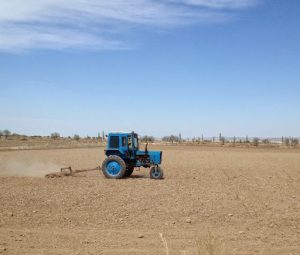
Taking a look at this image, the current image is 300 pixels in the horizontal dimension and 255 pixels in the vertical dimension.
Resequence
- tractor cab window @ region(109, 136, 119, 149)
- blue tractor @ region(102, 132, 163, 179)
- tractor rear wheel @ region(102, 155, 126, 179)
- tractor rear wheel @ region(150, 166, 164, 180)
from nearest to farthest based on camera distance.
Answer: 1. tractor rear wheel @ region(150, 166, 164, 180)
2. tractor rear wheel @ region(102, 155, 126, 179)
3. blue tractor @ region(102, 132, 163, 179)
4. tractor cab window @ region(109, 136, 119, 149)

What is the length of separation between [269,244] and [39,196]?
358 inches

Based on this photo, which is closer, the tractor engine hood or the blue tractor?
the blue tractor

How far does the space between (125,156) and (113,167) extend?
2.77 feet

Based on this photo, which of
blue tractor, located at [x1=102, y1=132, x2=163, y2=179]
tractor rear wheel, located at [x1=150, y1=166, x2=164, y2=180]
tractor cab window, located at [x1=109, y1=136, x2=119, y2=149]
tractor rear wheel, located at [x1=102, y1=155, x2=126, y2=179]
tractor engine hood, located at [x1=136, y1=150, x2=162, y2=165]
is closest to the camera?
tractor rear wheel, located at [x1=150, y1=166, x2=164, y2=180]

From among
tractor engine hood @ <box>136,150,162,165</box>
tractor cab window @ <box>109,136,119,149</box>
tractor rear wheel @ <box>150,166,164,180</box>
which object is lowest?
tractor rear wheel @ <box>150,166,164,180</box>

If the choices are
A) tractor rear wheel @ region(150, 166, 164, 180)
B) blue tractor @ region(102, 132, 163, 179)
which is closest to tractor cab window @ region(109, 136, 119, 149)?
blue tractor @ region(102, 132, 163, 179)

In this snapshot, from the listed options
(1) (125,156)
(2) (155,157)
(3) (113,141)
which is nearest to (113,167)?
(1) (125,156)

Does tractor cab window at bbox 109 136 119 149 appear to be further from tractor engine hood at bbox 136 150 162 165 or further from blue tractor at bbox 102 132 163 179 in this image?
tractor engine hood at bbox 136 150 162 165

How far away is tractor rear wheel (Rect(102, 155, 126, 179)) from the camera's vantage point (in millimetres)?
24594

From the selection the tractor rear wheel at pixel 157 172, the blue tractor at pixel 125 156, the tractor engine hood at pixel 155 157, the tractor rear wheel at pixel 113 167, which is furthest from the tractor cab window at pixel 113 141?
the tractor rear wheel at pixel 157 172

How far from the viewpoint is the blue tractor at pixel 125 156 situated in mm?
24812

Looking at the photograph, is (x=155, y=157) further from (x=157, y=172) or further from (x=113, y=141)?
(x=113, y=141)

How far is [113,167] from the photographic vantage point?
24875 mm

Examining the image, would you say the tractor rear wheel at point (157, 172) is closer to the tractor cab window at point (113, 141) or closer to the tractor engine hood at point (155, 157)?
the tractor engine hood at point (155, 157)
